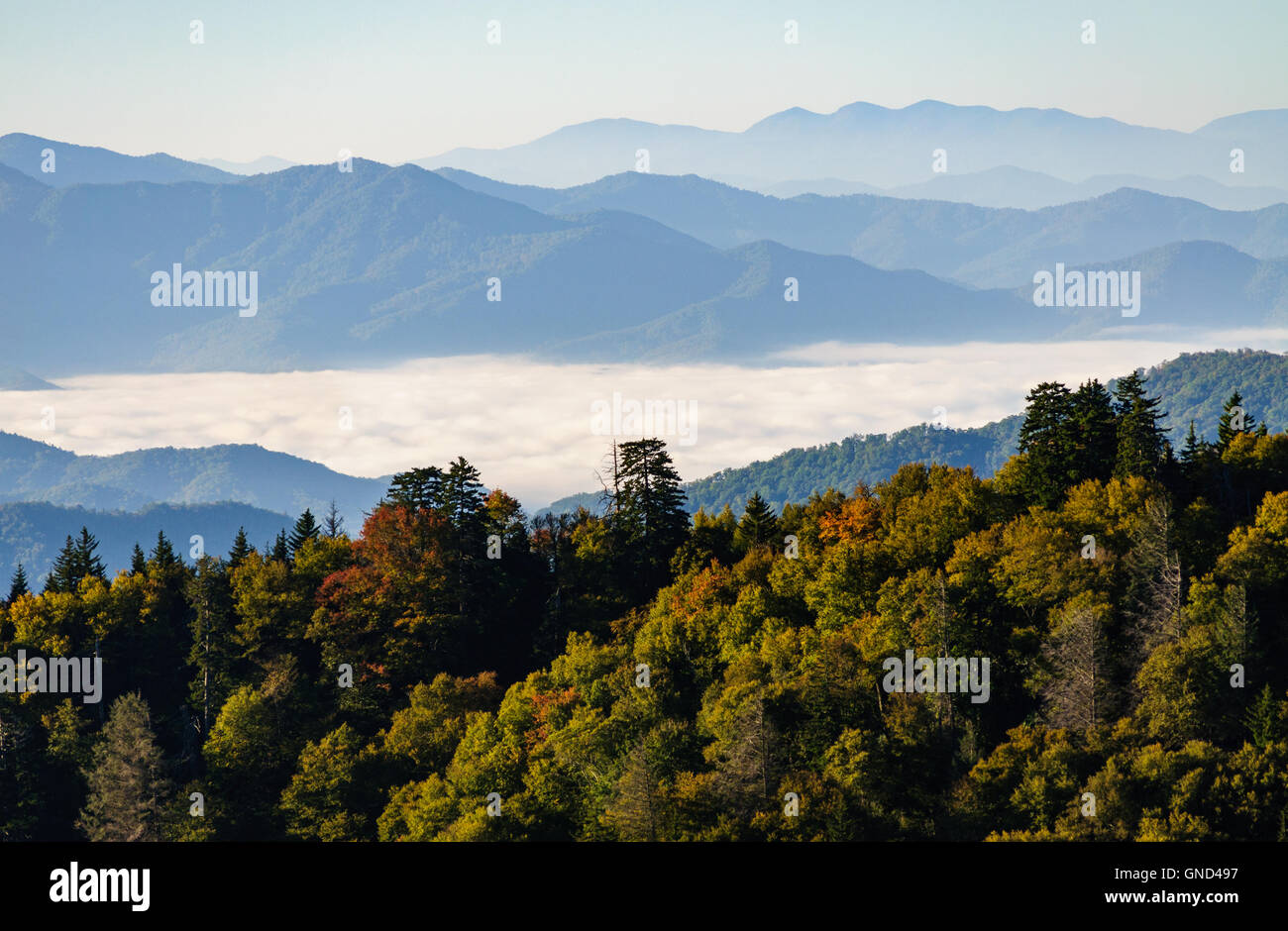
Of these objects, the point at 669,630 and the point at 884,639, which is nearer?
the point at 884,639

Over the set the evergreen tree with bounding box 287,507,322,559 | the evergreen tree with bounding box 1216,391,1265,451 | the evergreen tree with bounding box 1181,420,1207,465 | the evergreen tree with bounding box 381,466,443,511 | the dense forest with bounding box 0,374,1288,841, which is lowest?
the dense forest with bounding box 0,374,1288,841

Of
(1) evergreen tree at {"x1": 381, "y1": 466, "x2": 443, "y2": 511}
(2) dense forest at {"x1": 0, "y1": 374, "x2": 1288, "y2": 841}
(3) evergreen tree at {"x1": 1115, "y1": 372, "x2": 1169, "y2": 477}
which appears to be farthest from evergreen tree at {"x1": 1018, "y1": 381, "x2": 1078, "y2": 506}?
(1) evergreen tree at {"x1": 381, "y1": 466, "x2": 443, "y2": 511}

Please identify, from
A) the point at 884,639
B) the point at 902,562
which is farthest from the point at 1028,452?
the point at 884,639

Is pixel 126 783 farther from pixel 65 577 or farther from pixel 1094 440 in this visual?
pixel 1094 440

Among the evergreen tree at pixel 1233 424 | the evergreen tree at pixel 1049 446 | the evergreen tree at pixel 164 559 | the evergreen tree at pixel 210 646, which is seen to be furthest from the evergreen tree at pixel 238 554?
the evergreen tree at pixel 1233 424

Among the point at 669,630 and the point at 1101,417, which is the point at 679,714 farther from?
the point at 1101,417

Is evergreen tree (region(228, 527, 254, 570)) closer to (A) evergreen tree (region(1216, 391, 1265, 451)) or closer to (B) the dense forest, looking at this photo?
(B) the dense forest

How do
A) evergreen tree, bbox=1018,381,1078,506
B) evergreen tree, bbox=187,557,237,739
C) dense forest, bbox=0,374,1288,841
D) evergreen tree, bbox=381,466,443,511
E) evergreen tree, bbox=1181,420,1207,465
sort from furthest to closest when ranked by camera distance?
1. evergreen tree, bbox=381,466,443,511
2. evergreen tree, bbox=187,557,237,739
3. evergreen tree, bbox=1181,420,1207,465
4. evergreen tree, bbox=1018,381,1078,506
5. dense forest, bbox=0,374,1288,841
